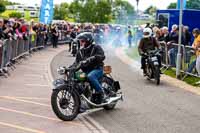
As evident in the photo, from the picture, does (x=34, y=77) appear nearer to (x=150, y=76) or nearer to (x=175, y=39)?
(x=150, y=76)

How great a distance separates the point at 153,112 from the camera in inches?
465

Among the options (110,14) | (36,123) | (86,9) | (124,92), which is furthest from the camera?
(110,14)

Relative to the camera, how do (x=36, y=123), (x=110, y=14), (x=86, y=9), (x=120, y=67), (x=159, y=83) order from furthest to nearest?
(x=110, y=14) < (x=86, y=9) < (x=120, y=67) < (x=159, y=83) < (x=36, y=123)

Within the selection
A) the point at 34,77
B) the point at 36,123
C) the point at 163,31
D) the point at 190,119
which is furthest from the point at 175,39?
the point at 36,123

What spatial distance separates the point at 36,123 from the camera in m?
10.2

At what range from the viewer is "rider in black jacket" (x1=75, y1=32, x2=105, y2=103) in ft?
36.3

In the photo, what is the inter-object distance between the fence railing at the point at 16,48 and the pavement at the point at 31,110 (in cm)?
68

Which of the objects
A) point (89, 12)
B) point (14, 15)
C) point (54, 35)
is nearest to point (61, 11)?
point (14, 15)

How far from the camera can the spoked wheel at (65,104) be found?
10401mm

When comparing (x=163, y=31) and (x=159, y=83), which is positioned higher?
(x=163, y=31)

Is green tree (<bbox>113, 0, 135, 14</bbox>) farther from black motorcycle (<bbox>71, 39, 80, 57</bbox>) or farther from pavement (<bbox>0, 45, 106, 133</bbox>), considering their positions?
pavement (<bbox>0, 45, 106, 133</bbox>)

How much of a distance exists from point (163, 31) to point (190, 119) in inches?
522

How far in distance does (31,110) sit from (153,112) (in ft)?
8.84

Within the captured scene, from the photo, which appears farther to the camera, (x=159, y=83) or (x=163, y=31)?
(x=163, y=31)
